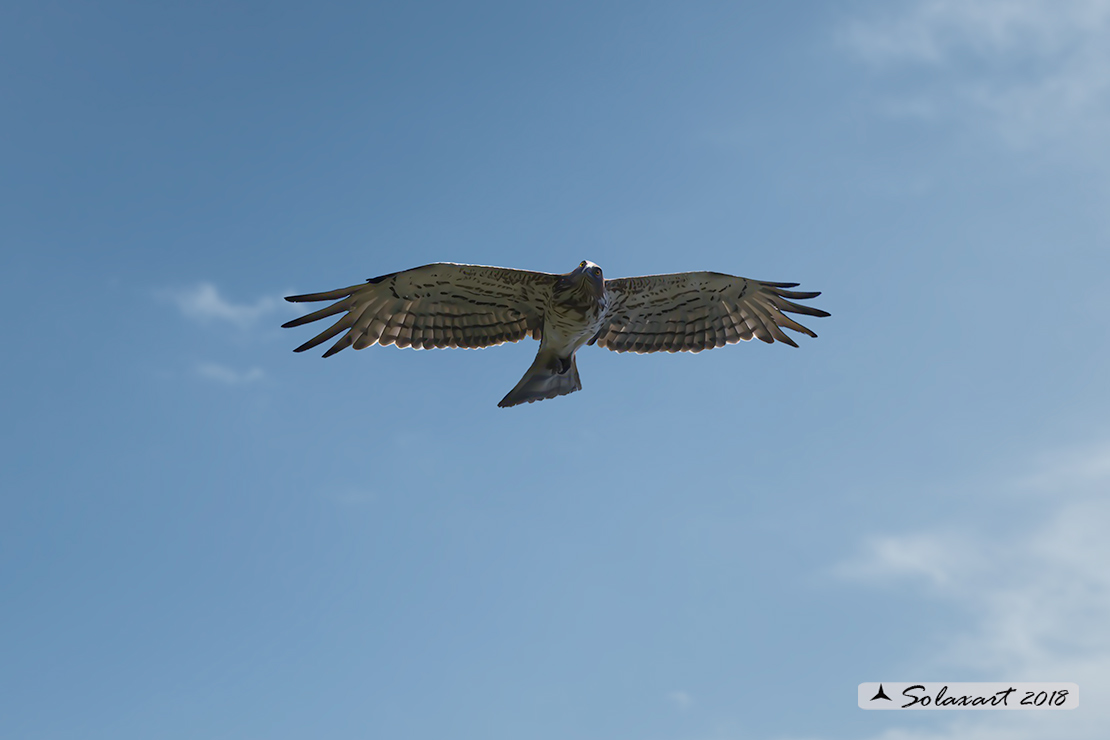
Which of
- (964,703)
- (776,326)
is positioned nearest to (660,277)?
(776,326)

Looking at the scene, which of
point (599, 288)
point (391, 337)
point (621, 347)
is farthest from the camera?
point (621, 347)

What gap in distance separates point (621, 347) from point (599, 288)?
2.16m

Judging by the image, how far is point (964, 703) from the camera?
1326 centimetres

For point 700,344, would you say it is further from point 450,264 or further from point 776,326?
point 450,264

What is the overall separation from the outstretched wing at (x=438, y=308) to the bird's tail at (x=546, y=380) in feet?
1.93

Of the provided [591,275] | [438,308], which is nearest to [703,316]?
[591,275]

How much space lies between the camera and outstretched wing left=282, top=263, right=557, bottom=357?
42.9 feet

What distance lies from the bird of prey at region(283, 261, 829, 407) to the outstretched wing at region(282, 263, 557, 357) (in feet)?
0.05

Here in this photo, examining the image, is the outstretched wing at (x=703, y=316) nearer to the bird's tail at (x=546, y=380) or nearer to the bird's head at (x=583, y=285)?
the bird's tail at (x=546, y=380)

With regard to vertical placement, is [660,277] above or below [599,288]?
above

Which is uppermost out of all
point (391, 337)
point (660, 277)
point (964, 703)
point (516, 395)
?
point (660, 277)

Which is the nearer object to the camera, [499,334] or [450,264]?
[450,264]

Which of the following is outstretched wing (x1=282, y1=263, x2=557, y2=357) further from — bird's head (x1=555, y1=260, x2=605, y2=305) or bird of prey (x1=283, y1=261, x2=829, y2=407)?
bird's head (x1=555, y1=260, x2=605, y2=305)

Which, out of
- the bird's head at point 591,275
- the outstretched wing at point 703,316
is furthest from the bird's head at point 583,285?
the outstretched wing at point 703,316
